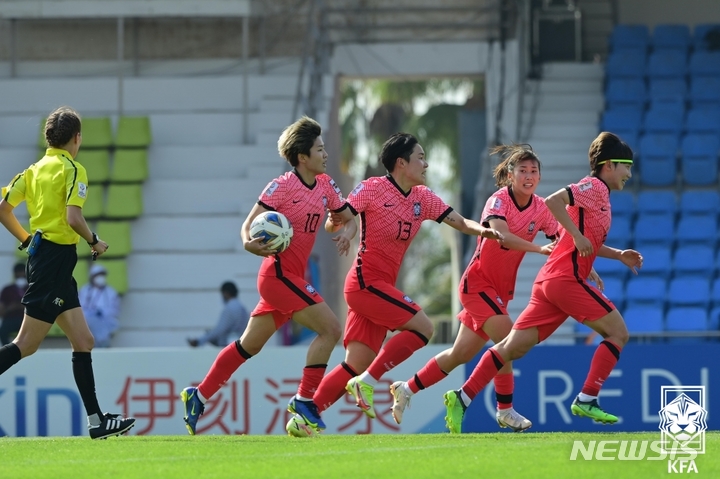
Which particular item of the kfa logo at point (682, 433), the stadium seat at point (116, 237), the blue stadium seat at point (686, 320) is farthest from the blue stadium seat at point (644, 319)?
the stadium seat at point (116, 237)

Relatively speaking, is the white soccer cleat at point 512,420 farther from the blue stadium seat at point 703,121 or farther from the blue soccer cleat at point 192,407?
→ the blue stadium seat at point 703,121

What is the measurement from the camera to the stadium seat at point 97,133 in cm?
1895

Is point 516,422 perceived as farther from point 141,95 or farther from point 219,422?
point 141,95

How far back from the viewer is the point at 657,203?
18.0 metres

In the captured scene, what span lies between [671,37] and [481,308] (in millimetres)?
12654

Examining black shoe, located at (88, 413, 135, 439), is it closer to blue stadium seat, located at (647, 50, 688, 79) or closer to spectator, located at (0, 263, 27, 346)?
spectator, located at (0, 263, 27, 346)

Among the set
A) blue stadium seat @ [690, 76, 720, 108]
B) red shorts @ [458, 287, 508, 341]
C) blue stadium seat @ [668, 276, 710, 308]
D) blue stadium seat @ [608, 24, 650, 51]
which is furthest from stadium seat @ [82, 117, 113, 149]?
red shorts @ [458, 287, 508, 341]

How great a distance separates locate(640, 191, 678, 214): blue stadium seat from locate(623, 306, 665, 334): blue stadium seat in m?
1.82

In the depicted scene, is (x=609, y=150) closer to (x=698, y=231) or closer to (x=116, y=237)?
(x=698, y=231)

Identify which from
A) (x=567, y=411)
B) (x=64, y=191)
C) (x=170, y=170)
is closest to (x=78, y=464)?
(x=64, y=191)

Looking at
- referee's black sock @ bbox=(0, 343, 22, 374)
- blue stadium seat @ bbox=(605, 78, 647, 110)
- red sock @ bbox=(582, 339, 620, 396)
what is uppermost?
blue stadium seat @ bbox=(605, 78, 647, 110)

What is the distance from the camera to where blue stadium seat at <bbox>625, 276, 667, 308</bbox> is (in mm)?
16891

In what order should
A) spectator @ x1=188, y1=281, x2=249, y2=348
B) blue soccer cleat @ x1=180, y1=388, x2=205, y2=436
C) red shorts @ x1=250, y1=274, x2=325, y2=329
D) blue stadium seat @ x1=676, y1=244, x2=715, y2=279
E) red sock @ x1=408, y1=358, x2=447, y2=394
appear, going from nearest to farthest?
red shorts @ x1=250, y1=274, x2=325, y2=329 → blue soccer cleat @ x1=180, y1=388, x2=205, y2=436 → red sock @ x1=408, y1=358, x2=447, y2=394 → spectator @ x1=188, y1=281, x2=249, y2=348 → blue stadium seat @ x1=676, y1=244, x2=715, y2=279

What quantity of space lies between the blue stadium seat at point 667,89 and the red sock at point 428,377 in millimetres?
11647
